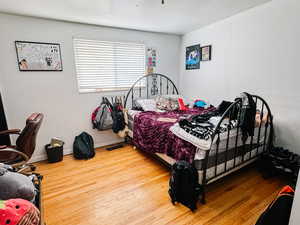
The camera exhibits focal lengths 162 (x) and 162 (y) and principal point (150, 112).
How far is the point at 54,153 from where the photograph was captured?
8.68 feet

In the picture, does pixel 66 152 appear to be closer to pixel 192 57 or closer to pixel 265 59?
pixel 192 57

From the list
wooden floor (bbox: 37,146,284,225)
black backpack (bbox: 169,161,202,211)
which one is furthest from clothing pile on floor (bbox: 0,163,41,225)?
black backpack (bbox: 169,161,202,211)

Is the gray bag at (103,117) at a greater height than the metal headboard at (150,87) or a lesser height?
lesser

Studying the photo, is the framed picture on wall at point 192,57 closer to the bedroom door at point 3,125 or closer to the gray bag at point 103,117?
the gray bag at point 103,117

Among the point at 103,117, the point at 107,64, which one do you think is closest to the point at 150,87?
the point at 107,64

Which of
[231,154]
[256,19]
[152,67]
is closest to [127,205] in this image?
[231,154]

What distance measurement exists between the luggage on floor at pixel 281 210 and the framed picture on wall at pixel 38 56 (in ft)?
10.3

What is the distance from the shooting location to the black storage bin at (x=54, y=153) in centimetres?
263

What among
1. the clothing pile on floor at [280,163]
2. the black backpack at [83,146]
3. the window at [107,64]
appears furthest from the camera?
the window at [107,64]

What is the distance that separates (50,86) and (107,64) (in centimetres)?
106

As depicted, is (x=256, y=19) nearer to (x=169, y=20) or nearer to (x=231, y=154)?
(x=169, y=20)

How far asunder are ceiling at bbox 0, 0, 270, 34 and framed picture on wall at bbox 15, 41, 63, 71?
0.42 metres

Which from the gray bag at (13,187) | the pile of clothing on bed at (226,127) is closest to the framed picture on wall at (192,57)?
the pile of clothing on bed at (226,127)

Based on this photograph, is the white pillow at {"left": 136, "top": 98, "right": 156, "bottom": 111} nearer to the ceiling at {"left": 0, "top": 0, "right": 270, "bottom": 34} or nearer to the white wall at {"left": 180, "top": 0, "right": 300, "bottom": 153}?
the white wall at {"left": 180, "top": 0, "right": 300, "bottom": 153}
